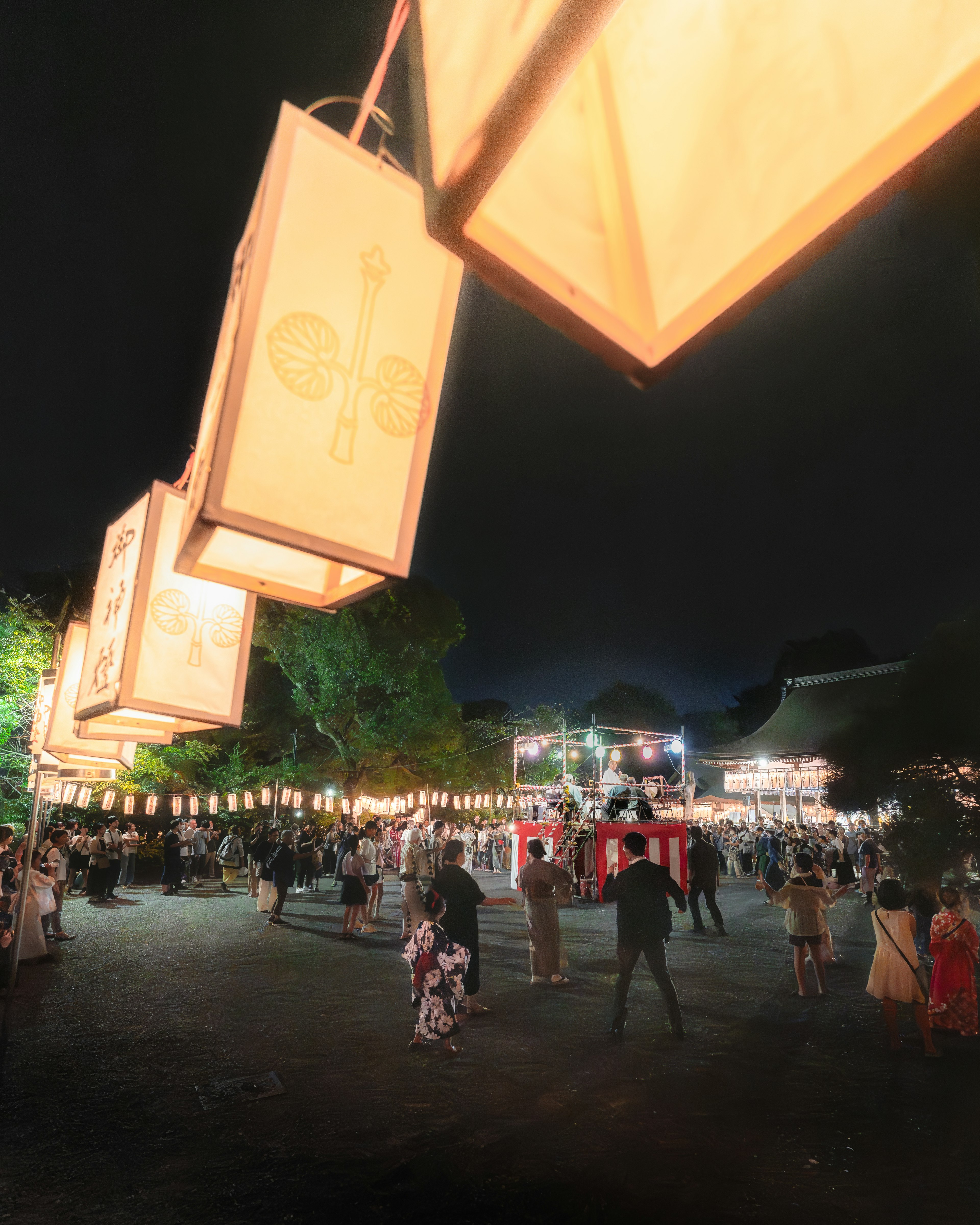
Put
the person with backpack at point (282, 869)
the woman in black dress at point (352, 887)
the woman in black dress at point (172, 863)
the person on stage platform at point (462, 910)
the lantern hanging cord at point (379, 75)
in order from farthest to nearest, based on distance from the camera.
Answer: the woman in black dress at point (172, 863)
the person with backpack at point (282, 869)
the woman in black dress at point (352, 887)
the person on stage platform at point (462, 910)
the lantern hanging cord at point (379, 75)

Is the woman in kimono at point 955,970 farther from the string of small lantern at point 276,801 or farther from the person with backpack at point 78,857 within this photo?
the person with backpack at point 78,857

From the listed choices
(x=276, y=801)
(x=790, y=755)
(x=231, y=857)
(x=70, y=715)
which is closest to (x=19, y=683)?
(x=231, y=857)

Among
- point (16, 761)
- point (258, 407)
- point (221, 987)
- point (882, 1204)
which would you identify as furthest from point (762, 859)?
point (16, 761)

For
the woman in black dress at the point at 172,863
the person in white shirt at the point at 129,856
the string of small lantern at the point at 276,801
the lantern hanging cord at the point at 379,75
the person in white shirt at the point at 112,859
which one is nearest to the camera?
the lantern hanging cord at the point at 379,75

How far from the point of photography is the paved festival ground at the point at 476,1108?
3215 millimetres

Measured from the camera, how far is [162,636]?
10.3 ft

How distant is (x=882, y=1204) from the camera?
3160 millimetres

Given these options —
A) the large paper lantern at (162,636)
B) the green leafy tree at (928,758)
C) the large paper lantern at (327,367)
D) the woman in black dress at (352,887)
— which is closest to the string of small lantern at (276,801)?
the woman in black dress at (352,887)

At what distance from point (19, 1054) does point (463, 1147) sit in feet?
12.0

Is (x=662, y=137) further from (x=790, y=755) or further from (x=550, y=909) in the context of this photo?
(x=790, y=755)

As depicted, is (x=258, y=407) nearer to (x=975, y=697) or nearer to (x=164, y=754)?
(x=975, y=697)

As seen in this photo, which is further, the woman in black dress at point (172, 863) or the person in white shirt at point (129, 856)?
the person in white shirt at point (129, 856)

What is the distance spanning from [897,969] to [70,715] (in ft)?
22.5

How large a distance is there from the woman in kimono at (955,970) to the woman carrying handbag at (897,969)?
0.28 meters
